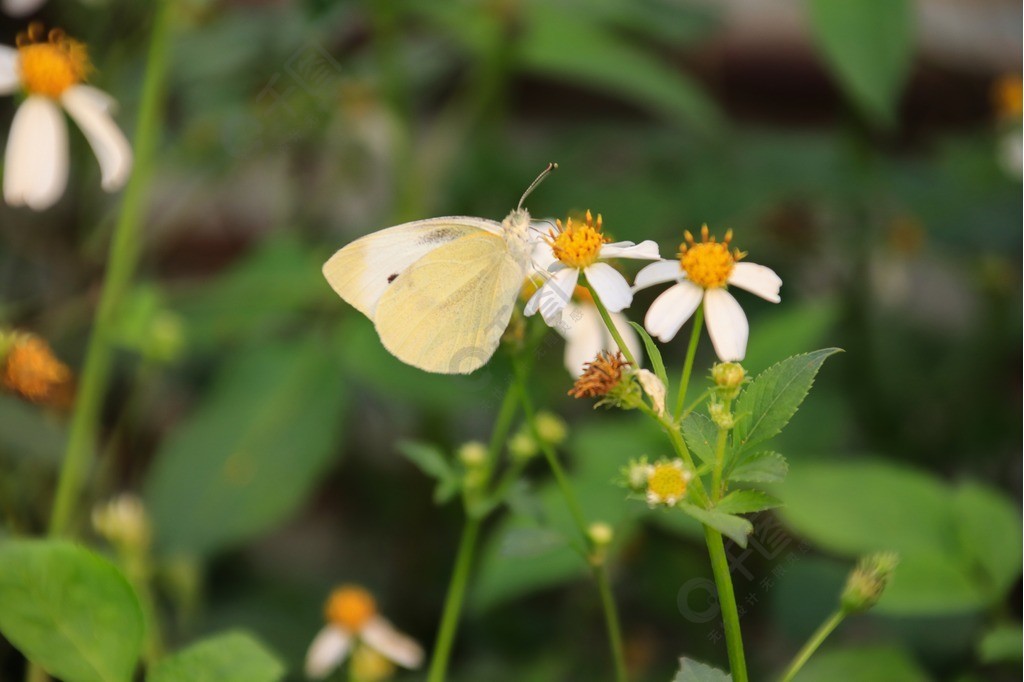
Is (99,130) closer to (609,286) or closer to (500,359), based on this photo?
(500,359)

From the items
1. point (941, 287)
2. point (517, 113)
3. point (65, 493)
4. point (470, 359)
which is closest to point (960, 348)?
point (941, 287)

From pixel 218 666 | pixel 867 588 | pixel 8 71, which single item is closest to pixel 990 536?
pixel 867 588

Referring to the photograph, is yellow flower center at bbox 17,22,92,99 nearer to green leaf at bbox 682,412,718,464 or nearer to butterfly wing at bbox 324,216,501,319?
butterfly wing at bbox 324,216,501,319

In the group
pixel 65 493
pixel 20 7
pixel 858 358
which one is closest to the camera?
pixel 65 493

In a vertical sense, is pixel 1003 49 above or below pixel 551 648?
above

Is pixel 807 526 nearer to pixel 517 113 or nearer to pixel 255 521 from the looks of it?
pixel 255 521

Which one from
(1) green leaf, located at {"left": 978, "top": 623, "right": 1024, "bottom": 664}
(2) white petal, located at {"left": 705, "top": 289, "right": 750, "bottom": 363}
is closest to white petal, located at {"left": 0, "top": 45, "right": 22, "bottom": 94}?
(2) white petal, located at {"left": 705, "top": 289, "right": 750, "bottom": 363}
